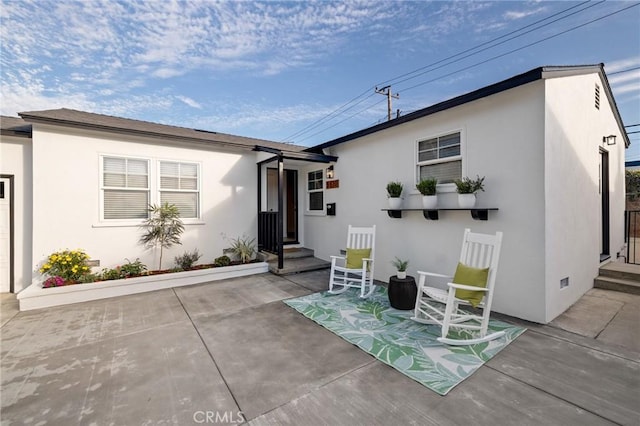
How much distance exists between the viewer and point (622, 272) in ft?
15.6

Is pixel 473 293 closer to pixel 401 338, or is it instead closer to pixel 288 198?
pixel 401 338

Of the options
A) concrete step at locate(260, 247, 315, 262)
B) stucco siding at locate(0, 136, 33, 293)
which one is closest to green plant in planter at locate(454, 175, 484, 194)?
concrete step at locate(260, 247, 315, 262)

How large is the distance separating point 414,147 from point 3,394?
582 cm

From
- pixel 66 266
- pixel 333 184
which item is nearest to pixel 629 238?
pixel 333 184

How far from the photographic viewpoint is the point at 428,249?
470 cm

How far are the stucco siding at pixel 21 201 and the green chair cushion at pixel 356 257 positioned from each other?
618 cm

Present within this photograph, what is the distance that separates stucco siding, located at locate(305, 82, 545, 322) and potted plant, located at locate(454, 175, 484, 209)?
18 centimetres

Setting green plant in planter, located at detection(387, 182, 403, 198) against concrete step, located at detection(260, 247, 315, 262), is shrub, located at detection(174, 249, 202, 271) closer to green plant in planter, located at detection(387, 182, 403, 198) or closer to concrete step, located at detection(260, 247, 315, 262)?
concrete step, located at detection(260, 247, 315, 262)

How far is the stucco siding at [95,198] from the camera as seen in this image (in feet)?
15.9

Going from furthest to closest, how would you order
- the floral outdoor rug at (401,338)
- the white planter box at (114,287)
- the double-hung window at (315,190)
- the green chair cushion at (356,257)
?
the double-hung window at (315,190), the green chair cushion at (356,257), the white planter box at (114,287), the floral outdoor rug at (401,338)

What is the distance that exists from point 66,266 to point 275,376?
480cm

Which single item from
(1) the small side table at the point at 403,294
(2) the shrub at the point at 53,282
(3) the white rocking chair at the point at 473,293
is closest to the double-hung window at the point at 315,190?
(1) the small side table at the point at 403,294

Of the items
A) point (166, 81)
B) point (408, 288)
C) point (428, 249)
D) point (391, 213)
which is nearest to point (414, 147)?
point (391, 213)

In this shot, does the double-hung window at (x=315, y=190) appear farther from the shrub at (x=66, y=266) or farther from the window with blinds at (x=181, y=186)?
the shrub at (x=66, y=266)
